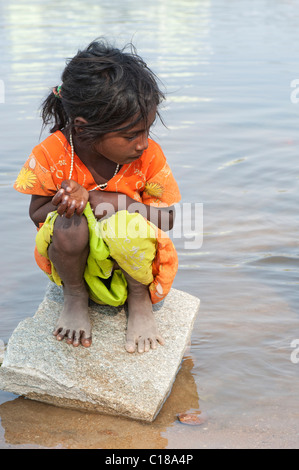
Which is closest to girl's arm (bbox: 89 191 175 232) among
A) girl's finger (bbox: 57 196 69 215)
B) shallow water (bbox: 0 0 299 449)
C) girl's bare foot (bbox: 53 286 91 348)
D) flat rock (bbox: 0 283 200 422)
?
girl's finger (bbox: 57 196 69 215)

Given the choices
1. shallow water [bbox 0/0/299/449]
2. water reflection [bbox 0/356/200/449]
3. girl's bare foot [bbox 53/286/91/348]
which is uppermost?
girl's bare foot [bbox 53/286/91/348]

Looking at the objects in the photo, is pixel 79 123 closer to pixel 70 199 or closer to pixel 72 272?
pixel 70 199

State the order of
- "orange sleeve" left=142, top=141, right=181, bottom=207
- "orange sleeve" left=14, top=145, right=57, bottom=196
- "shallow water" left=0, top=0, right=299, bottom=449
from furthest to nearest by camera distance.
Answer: "orange sleeve" left=142, top=141, right=181, bottom=207 → "orange sleeve" left=14, top=145, right=57, bottom=196 → "shallow water" left=0, top=0, right=299, bottom=449

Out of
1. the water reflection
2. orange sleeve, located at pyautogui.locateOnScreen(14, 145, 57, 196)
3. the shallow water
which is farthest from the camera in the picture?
orange sleeve, located at pyautogui.locateOnScreen(14, 145, 57, 196)

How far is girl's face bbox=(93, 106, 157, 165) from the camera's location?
266cm

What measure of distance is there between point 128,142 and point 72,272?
0.64 meters

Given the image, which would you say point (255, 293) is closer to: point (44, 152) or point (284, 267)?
point (284, 267)

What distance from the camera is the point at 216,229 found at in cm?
462

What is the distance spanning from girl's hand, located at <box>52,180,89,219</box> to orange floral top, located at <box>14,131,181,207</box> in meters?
0.20

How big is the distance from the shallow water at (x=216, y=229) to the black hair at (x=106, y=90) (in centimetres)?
129

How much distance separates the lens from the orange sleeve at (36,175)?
2.80 m

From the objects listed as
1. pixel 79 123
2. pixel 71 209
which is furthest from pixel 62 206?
pixel 79 123

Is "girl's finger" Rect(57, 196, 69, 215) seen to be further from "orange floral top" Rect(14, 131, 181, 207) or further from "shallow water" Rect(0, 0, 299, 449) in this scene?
"shallow water" Rect(0, 0, 299, 449)

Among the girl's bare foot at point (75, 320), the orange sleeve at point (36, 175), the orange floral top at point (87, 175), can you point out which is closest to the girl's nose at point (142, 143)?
the orange floral top at point (87, 175)
